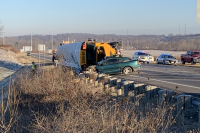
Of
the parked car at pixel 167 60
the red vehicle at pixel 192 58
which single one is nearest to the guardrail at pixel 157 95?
the red vehicle at pixel 192 58

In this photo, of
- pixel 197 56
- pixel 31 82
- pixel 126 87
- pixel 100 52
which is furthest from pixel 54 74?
pixel 197 56

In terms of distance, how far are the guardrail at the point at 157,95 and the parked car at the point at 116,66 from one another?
23.6 feet

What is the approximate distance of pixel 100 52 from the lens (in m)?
24.5

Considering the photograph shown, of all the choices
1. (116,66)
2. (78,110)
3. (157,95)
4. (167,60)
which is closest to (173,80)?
(116,66)

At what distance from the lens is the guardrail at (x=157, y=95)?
7996mm

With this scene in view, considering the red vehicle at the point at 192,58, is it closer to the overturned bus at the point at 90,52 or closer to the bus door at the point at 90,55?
the overturned bus at the point at 90,52

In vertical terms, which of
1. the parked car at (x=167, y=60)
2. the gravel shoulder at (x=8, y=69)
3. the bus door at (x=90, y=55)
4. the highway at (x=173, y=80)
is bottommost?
the gravel shoulder at (x=8, y=69)

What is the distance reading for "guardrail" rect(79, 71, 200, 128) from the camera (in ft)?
26.2

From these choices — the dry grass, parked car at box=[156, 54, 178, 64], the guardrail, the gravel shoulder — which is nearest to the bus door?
the gravel shoulder

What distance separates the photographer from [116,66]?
22250 millimetres

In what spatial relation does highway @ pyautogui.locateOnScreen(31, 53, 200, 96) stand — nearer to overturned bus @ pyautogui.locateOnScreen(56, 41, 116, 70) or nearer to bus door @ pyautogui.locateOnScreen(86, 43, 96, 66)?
overturned bus @ pyautogui.locateOnScreen(56, 41, 116, 70)

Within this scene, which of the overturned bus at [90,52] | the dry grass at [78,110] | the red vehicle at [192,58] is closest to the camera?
the dry grass at [78,110]

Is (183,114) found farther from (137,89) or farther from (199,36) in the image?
(199,36)

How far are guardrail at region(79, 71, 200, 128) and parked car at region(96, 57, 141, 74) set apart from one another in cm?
718
